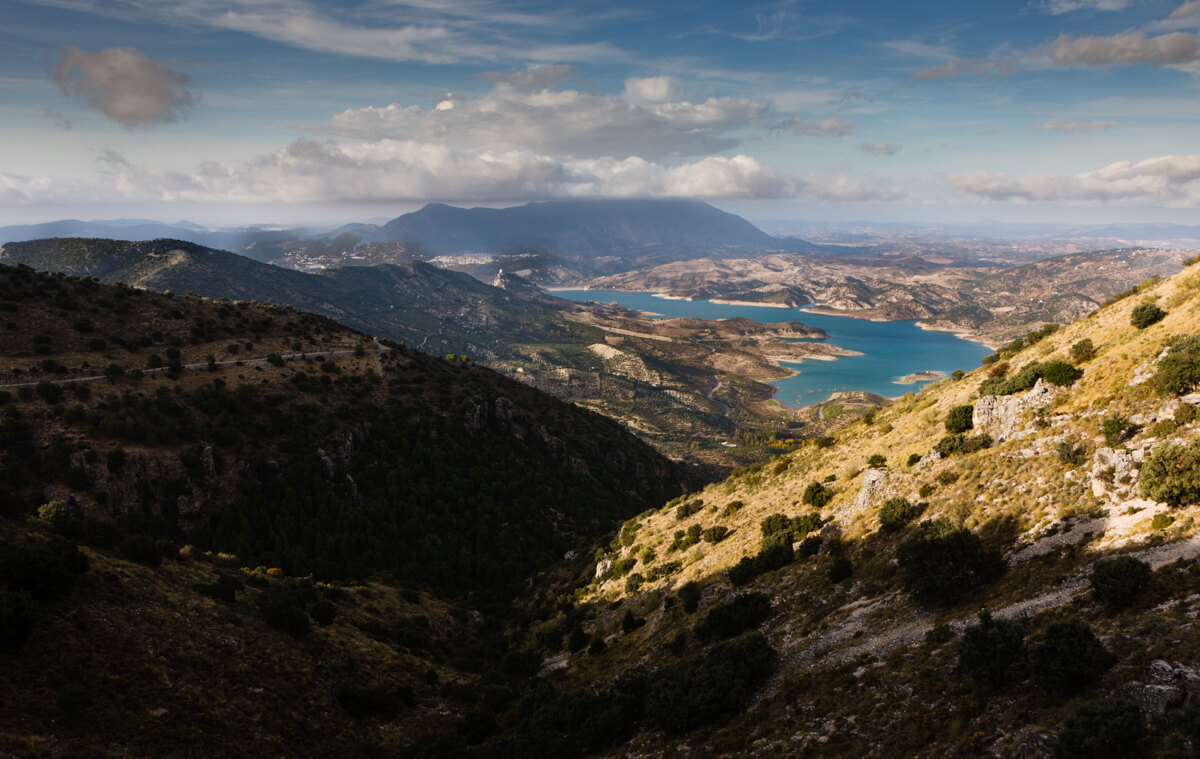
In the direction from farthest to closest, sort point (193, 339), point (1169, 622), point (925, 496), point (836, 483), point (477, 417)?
point (477, 417), point (193, 339), point (836, 483), point (925, 496), point (1169, 622)

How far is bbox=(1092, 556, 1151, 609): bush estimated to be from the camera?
834 inches

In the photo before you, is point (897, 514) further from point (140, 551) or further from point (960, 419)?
point (140, 551)

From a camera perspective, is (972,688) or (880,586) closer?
(972,688)

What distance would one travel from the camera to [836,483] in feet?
168

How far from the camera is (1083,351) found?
4250 cm

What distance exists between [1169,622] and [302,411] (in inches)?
4214

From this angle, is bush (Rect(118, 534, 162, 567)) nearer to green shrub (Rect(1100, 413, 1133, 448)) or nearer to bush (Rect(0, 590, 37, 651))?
bush (Rect(0, 590, 37, 651))

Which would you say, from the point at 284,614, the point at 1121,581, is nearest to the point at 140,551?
the point at 284,614

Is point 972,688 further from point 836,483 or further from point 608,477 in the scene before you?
point 608,477

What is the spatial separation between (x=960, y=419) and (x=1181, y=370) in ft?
47.3

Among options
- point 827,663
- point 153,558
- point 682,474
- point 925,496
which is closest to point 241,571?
point 153,558

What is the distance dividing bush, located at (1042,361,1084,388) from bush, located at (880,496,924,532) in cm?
1452

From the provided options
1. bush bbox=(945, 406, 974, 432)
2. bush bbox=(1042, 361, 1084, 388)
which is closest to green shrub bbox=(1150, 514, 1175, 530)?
bush bbox=(1042, 361, 1084, 388)

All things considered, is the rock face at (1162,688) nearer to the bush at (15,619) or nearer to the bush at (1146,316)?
the bush at (1146,316)
